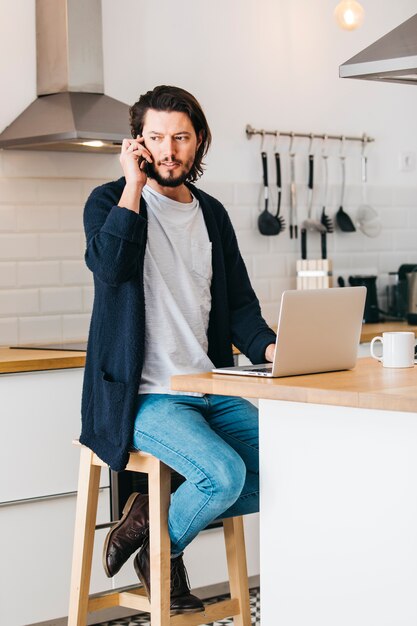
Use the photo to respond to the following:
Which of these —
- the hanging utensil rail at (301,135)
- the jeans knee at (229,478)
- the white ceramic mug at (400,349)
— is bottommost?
the jeans knee at (229,478)

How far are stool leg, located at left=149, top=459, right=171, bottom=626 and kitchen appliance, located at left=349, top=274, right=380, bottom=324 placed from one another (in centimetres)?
227

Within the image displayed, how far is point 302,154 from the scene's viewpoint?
4.66 m

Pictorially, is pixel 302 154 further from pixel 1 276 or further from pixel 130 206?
pixel 130 206

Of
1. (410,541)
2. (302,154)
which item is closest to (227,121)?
(302,154)

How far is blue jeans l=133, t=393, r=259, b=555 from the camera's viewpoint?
8.05ft

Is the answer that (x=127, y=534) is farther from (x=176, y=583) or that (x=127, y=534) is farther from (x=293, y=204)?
(x=293, y=204)

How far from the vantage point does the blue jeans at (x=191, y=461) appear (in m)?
2.45

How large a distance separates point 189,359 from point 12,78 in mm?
1571

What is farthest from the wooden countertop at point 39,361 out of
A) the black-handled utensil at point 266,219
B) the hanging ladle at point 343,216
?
the hanging ladle at point 343,216

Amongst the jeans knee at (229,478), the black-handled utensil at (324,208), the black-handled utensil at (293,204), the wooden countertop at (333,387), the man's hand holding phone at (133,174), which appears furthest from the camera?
the black-handled utensil at (324,208)

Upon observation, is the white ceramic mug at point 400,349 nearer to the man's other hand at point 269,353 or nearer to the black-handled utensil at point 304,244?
the man's other hand at point 269,353

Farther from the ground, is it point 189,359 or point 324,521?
point 189,359

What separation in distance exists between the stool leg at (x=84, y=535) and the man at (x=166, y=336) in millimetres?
64

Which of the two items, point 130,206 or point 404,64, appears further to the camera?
point 404,64
